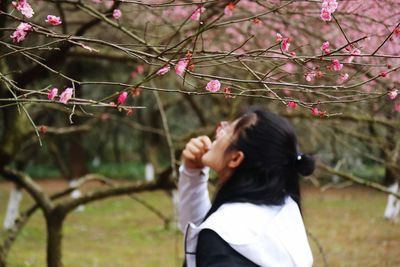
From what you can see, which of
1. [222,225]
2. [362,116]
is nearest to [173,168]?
[362,116]

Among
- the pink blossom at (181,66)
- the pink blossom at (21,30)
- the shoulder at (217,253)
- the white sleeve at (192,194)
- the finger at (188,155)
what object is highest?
the pink blossom at (21,30)

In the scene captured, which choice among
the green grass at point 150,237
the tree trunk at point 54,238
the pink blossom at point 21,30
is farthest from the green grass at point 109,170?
the pink blossom at point 21,30

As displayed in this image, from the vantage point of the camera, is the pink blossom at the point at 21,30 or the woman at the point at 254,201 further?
the pink blossom at the point at 21,30

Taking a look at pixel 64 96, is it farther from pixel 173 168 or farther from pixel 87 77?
pixel 87 77

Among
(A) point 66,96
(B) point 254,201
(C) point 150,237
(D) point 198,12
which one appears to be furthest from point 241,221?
(C) point 150,237

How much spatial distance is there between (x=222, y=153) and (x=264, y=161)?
0.45 feet

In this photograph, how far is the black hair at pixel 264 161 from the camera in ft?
6.28

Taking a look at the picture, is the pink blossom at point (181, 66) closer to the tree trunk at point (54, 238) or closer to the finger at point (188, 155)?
the finger at point (188, 155)

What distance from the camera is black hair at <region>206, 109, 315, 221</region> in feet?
6.28

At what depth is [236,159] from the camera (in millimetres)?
1942

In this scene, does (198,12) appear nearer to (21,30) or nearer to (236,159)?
(21,30)

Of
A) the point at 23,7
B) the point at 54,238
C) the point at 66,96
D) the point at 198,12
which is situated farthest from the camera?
the point at 54,238

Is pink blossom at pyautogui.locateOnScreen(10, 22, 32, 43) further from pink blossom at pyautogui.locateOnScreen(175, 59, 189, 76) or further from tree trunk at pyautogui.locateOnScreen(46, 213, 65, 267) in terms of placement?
tree trunk at pyautogui.locateOnScreen(46, 213, 65, 267)

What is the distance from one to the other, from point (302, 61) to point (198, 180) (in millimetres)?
559
